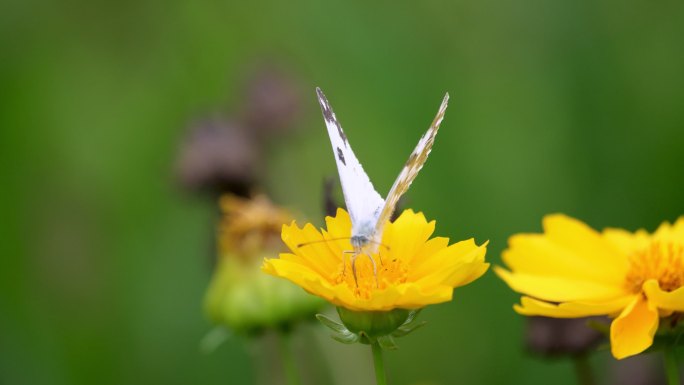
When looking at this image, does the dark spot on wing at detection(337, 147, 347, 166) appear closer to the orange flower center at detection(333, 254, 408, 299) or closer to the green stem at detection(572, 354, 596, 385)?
the orange flower center at detection(333, 254, 408, 299)

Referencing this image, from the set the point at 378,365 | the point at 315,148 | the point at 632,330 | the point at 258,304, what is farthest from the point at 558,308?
the point at 315,148

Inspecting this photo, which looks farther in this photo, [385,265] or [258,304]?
[258,304]

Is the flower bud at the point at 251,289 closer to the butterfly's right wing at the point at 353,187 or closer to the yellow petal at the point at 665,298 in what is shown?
the butterfly's right wing at the point at 353,187

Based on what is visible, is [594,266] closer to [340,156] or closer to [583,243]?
[583,243]

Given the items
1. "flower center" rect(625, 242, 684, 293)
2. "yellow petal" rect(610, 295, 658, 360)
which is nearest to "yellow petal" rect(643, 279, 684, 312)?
"yellow petal" rect(610, 295, 658, 360)

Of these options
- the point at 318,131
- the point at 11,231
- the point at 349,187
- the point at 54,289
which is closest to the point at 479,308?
the point at 318,131
